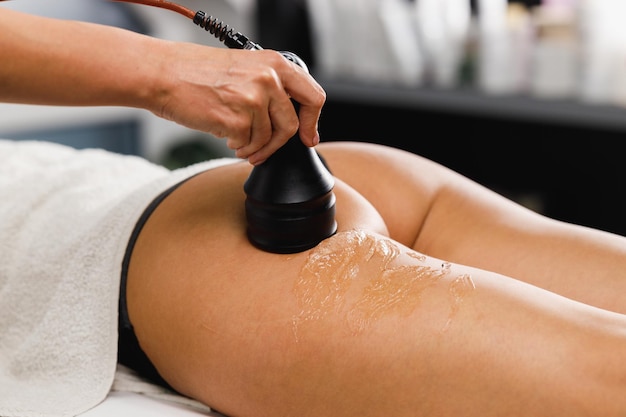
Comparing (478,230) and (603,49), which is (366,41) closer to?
(603,49)

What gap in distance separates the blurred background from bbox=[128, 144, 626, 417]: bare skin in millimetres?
1395

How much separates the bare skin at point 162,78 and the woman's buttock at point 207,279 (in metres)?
0.12

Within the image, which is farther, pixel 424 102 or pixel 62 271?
pixel 424 102

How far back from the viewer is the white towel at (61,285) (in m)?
0.75

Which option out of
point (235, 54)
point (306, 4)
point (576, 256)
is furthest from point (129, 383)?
point (306, 4)

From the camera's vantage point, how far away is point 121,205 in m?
0.85

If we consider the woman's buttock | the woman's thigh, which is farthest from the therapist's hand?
the woman's thigh

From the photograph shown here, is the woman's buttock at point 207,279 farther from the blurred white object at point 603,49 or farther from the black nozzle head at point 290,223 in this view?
the blurred white object at point 603,49

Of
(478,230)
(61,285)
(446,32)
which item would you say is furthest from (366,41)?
(61,285)

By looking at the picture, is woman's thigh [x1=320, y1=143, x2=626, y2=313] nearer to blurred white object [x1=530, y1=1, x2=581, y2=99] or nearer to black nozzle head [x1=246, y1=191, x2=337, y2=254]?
black nozzle head [x1=246, y1=191, x2=337, y2=254]

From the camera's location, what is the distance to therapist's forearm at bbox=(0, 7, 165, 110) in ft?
2.15

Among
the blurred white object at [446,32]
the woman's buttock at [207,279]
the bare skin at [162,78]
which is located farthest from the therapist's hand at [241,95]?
the blurred white object at [446,32]

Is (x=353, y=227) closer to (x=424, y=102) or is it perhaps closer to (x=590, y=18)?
(x=590, y=18)

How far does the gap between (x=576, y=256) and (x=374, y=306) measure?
0.29m
